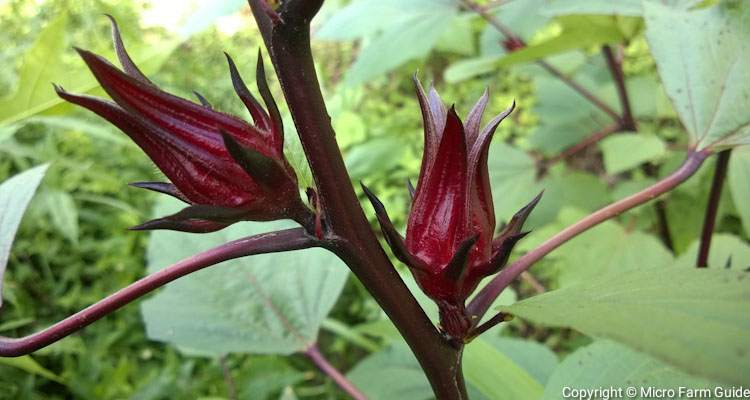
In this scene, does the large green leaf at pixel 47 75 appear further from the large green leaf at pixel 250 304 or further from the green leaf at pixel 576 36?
the green leaf at pixel 576 36

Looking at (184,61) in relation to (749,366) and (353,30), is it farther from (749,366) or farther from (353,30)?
(749,366)

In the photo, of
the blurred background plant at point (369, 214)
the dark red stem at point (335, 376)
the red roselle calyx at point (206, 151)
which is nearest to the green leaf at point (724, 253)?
the blurred background plant at point (369, 214)

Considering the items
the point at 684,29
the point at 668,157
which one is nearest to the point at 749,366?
the point at 684,29

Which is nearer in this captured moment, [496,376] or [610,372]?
[610,372]

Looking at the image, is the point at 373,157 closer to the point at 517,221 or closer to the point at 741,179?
the point at 741,179

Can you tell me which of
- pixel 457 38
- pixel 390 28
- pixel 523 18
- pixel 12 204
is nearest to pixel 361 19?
pixel 390 28
